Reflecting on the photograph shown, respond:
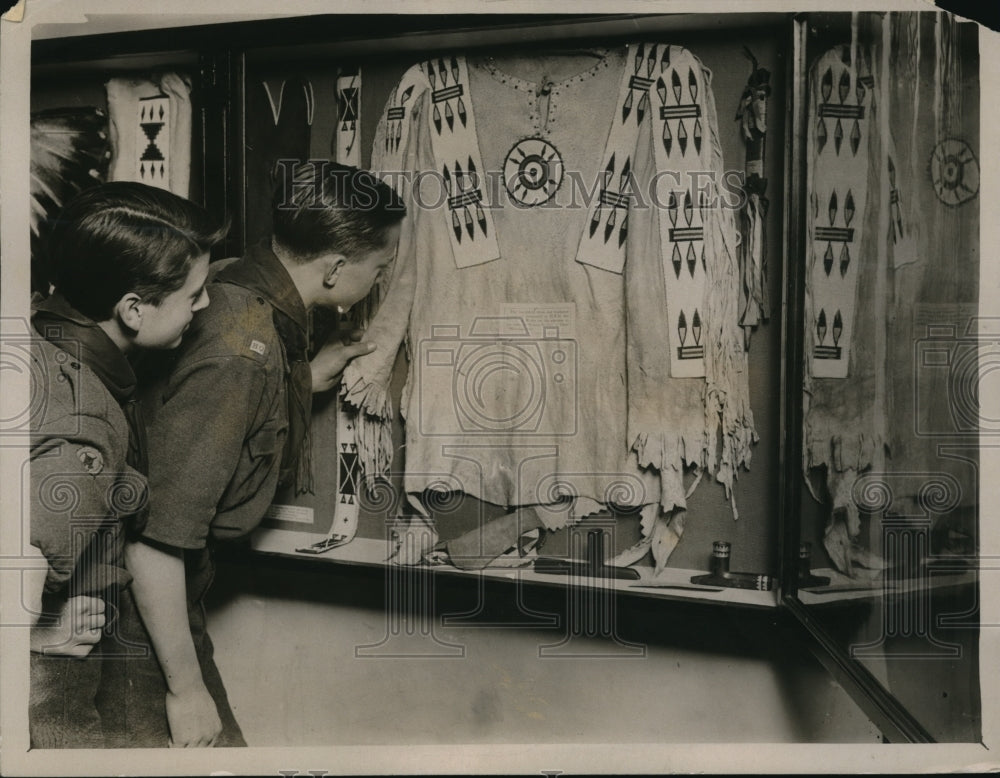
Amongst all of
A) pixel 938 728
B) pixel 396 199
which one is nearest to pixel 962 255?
pixel 938 728

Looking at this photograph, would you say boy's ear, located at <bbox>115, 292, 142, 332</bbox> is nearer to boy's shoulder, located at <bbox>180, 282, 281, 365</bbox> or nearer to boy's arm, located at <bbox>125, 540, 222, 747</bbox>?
boy's shoulder, located at <bbox>180, 282, 281, 365</bbox>

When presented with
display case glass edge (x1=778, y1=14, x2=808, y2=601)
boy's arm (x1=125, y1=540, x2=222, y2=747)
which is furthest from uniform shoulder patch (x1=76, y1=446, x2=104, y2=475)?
display case glass edge (x1=778, y1=14, x2=808, y2=601)

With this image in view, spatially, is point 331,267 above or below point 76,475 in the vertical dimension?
above

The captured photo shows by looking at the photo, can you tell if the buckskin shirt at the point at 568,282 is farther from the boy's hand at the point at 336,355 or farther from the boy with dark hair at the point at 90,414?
the boy with dark hair at the point at 90,414

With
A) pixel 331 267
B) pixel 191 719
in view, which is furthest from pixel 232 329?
pixel 191 719

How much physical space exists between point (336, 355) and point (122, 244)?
45 cm

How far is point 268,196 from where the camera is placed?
167 cm

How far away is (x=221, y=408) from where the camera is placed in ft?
5.22

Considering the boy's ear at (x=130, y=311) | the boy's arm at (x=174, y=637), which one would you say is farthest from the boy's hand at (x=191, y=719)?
the boy's ear at (x=130, y=311)

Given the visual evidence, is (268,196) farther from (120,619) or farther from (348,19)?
(120,619)

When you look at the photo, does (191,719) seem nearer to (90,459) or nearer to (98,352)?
(90,459)

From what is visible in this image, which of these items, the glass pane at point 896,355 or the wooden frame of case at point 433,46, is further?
the wooden frame of case at point 433,46

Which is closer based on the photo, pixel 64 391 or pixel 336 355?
pixel 64 391

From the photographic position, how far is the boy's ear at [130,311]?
156 cm
